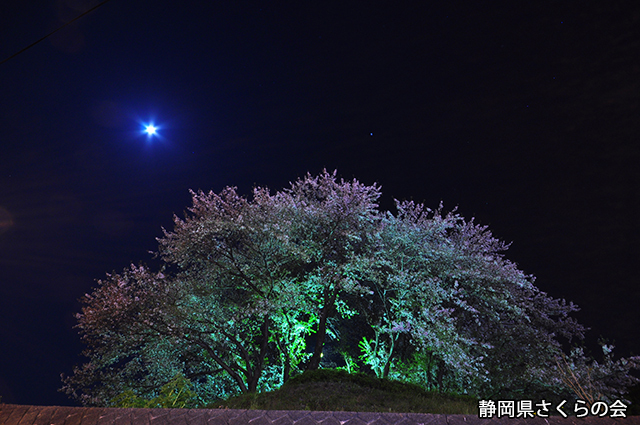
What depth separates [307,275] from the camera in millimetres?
12953

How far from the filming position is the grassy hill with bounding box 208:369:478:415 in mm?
6789

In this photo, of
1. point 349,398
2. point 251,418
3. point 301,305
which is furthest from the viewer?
point 301,305

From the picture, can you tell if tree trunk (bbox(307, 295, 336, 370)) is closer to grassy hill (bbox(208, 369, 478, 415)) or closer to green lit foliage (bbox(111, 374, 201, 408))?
grassy hill (bbox(208, 369, 478, 415))

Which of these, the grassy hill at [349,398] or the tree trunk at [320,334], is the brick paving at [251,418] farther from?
the tree trunk at [320,334]

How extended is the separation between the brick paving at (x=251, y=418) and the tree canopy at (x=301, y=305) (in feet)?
17.9

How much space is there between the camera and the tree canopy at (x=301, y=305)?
36.7ft

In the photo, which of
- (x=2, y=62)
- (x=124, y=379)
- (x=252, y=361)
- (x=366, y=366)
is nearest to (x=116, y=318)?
(x=124, y=379)

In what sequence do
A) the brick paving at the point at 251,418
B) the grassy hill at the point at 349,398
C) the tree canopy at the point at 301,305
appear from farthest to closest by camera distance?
the tree canopy at the point at 301,305
the grassy hill at the point at 349,398
the brick paving at the point at 251,418

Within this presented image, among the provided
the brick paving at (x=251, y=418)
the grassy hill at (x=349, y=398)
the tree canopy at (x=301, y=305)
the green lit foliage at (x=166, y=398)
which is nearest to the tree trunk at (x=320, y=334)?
the tree canopy at (x=301, y=305)

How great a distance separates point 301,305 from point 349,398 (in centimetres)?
431

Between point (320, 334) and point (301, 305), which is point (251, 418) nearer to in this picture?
point (301, 305)

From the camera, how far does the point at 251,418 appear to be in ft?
15.9

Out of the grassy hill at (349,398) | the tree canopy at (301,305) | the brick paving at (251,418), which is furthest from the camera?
the tree canopy at (301,305)

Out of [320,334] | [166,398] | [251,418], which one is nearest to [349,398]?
[251,418]
